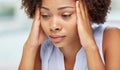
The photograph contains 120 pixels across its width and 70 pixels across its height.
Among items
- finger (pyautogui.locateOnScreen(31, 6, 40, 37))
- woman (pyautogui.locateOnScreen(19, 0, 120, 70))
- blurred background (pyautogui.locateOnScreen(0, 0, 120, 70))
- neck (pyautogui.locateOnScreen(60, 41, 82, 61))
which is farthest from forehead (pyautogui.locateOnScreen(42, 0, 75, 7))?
blurred background (pyautogui.locateOnScreen(0, 0, 120, 70))

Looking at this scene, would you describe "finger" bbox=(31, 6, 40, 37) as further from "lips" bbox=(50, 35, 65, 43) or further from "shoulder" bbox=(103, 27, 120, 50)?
"shoulder" bbox=(103, 27, 120, 50)

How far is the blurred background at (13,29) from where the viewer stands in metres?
2.13

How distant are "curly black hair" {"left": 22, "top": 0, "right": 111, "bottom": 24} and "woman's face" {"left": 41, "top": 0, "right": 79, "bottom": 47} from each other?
0.27ft

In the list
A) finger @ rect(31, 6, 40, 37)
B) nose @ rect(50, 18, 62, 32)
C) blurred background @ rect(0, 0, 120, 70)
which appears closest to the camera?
nose @ rect(50, 18, 62, 32)

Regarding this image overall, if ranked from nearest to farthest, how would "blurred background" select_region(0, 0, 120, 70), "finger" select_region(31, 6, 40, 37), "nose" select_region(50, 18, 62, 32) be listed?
1. "nose" select_region(50, 18, 62, 32)
2. "finger" select_region(31, 6, 40, 37)
3. "blurred background" select_region(0, 0, 120, 70)

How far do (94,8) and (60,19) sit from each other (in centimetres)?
17

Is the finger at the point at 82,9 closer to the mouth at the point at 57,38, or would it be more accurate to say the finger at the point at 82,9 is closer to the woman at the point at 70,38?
the woman at the point at 70,38

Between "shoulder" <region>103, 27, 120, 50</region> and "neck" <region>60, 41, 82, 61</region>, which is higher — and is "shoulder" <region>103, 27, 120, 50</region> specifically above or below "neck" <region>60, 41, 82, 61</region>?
above

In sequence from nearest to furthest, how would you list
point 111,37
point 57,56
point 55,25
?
point 55,25, point 111,37, point 57,56

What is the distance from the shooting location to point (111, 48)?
124 centimetres

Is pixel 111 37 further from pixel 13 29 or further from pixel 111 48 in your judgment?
pixel 13 29

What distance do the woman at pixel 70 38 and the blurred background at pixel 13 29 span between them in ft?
2.21

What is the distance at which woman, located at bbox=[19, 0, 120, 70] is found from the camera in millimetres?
1177

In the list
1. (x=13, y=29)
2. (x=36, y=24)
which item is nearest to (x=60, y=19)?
(x=36, y=24)
